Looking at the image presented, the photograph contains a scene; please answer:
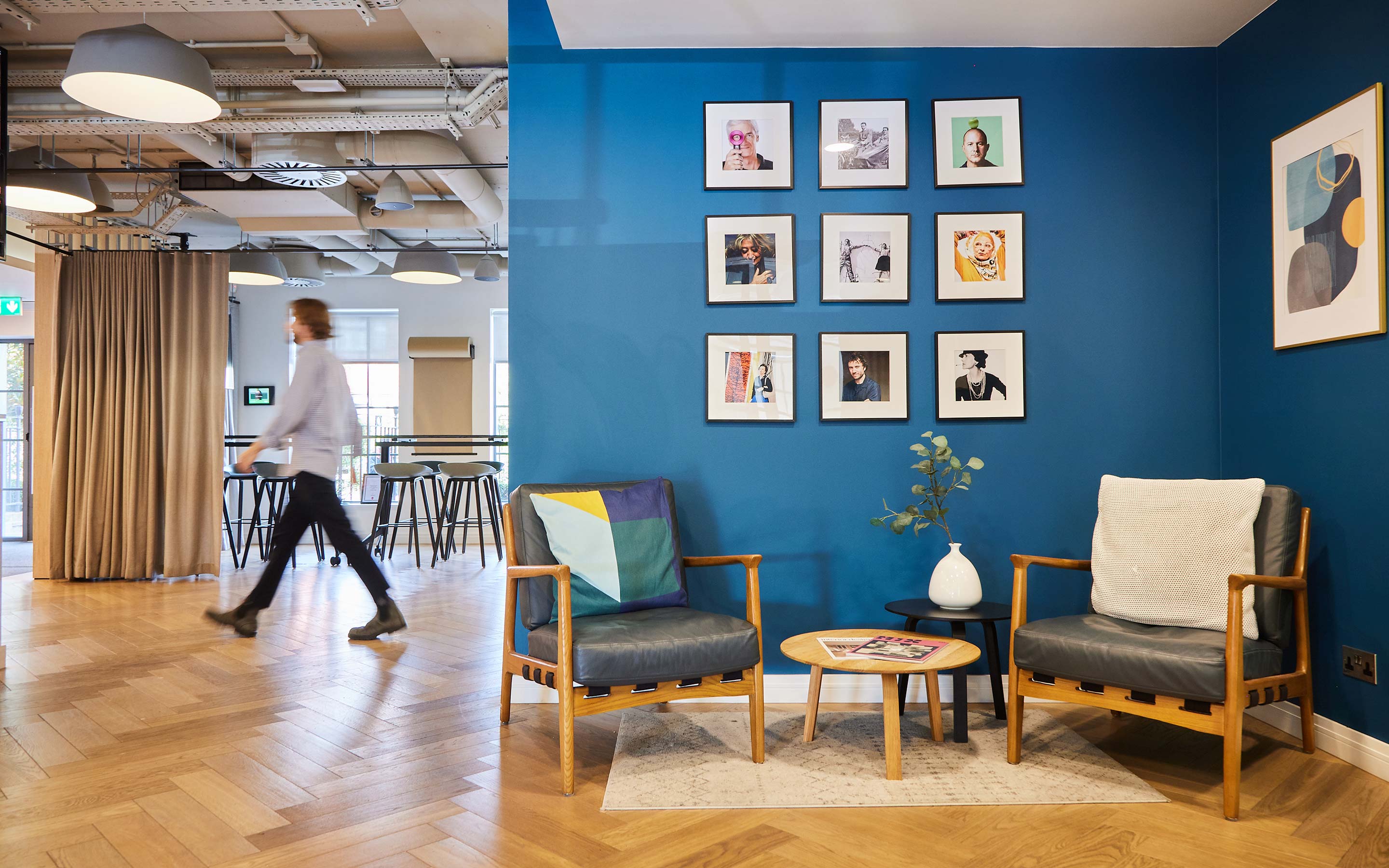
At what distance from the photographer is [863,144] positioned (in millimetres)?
3607

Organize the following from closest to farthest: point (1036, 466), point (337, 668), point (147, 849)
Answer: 1. point (147, 849)
2. point (1036, 466)
3. point (337, 668)

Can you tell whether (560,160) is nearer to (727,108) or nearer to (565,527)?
(727,108)

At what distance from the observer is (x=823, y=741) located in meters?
2.99

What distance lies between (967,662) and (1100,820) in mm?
538

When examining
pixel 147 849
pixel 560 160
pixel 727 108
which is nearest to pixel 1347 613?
pixel 727 108

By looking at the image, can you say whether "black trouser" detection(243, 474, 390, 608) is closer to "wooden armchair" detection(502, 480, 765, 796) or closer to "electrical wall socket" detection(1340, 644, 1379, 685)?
"wooden armchair" detection(502, 480, 765, 796)

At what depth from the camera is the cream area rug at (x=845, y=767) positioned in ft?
8.17

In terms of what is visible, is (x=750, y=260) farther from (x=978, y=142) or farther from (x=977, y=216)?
(x=978, y=142)

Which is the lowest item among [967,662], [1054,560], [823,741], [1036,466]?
[823,741]

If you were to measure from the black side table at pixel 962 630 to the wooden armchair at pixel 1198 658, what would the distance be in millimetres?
171

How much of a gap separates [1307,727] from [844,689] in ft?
5.20

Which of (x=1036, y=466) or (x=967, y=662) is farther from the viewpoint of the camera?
(x=1036, y=466)

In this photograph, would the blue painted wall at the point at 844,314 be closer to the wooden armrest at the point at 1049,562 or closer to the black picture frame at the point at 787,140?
the black picture frame at the point at 787,140

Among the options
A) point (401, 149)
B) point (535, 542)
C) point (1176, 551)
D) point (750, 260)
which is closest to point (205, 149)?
point (401, 149)
